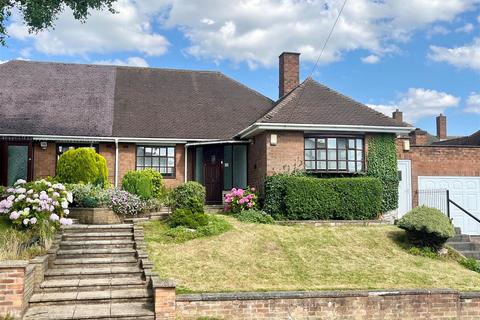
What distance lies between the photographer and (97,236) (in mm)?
12328

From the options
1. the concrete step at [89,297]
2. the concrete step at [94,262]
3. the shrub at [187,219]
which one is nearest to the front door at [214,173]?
the shrub at [187,219]

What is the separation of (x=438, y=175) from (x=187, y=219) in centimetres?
1064

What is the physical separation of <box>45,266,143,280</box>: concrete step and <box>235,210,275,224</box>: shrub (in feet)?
17.7

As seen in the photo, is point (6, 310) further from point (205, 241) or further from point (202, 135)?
point (202, 135)

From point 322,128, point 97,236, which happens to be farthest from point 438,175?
point 97,236

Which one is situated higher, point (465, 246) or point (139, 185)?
point (139, 185)

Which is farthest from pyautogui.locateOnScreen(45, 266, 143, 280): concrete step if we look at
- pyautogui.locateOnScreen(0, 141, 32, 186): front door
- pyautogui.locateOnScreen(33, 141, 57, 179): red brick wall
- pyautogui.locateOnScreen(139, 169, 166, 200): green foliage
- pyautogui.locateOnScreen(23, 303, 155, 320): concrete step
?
pyautogui.locateOnScreen(0, 141, 32, 186): front door

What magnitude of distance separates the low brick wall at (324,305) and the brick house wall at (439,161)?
942 centimetres

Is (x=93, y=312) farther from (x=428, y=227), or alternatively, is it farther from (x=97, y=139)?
(x=97, y=139)

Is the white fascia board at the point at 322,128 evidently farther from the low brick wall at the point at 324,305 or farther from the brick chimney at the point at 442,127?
the brick chimney at the point at 442,127

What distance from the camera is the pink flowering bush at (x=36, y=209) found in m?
11.4

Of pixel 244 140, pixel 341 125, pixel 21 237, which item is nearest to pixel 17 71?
pixel 244 140

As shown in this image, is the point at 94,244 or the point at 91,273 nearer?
the point at 91,273

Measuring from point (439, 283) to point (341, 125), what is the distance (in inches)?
284
